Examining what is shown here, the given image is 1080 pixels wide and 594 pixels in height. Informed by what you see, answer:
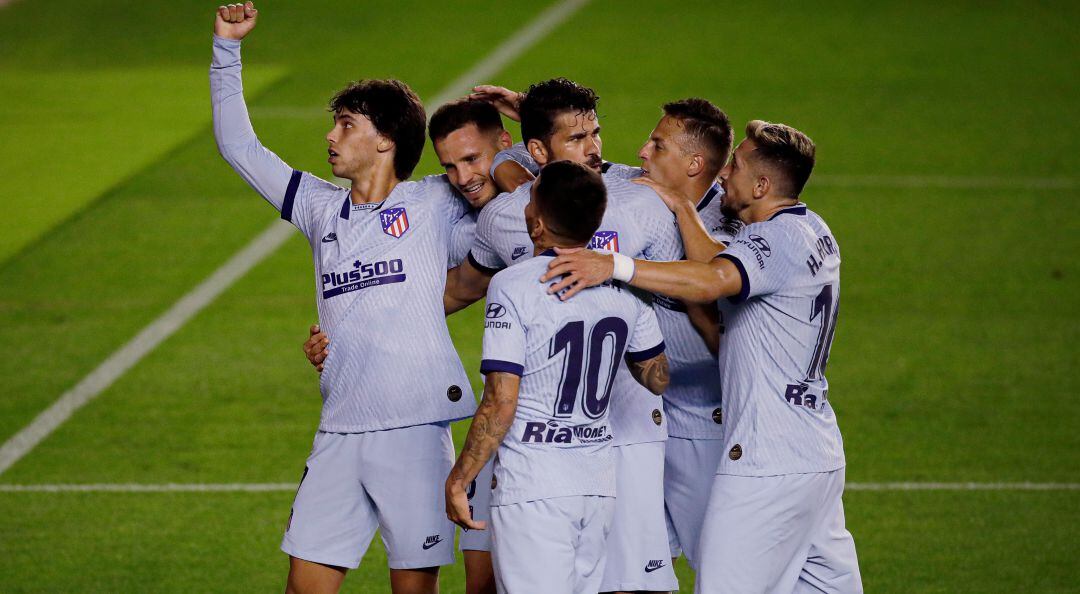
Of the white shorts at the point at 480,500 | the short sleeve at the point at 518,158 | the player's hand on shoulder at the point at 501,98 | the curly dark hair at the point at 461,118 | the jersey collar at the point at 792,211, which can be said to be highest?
the player's hand on shoulder at the point at 501,98

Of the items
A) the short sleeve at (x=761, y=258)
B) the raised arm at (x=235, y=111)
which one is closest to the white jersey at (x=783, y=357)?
the short sleeve at (x=761, y=258)

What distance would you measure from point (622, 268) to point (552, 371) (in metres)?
0.38

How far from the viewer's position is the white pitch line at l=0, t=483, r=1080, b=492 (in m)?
7.64

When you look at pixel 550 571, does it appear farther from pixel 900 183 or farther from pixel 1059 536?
pixel 900 183

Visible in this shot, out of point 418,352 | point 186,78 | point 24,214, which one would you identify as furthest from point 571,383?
point 186,78

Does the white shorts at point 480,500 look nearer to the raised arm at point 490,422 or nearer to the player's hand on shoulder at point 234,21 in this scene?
the raised arm at point 490,422

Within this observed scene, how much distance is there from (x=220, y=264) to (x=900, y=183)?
636cm

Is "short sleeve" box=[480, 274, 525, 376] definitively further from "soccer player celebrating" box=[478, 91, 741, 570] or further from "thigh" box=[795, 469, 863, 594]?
"thigh" box=[795, 469, 863, 594]

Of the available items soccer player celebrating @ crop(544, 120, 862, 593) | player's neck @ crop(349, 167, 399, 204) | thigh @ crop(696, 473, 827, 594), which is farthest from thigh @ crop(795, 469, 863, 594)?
player's neck @ crop(349, 167, 399, 204)

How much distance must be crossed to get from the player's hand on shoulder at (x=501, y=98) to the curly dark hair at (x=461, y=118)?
0.13m

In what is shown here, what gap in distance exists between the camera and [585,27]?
19.7 m

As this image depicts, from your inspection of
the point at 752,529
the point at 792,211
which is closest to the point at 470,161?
the point at 792,211

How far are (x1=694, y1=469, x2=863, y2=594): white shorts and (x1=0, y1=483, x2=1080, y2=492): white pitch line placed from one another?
303 cm

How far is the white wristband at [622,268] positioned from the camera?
4.39m
